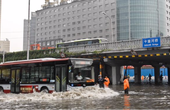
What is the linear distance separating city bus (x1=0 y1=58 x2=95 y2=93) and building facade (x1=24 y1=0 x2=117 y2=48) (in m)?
82.2

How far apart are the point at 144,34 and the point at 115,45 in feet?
216

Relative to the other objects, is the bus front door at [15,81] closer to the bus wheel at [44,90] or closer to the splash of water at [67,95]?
the bus wheel at [44,90]

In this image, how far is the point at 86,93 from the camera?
61.9 feet

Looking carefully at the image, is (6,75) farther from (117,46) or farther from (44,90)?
(117,46)

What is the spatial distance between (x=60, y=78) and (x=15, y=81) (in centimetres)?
533

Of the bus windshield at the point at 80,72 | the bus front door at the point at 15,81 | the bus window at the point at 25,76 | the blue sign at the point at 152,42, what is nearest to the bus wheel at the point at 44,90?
the bus window at the point at 25,76

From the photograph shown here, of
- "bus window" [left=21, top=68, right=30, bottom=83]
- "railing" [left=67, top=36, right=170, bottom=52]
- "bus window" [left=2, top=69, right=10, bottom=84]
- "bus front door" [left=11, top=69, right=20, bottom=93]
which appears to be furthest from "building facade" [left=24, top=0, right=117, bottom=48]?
"bus window" [left=21, top=68, right=30, bottom=83]

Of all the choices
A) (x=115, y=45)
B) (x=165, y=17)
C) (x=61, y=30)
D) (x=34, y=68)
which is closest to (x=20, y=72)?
(x=34, y=68)

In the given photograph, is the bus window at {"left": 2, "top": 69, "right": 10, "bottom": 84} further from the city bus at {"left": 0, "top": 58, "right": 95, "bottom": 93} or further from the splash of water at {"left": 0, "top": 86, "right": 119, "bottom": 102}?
the splash of water at {"left": 0, "top": 86, "right": 119, "bottom": 102}

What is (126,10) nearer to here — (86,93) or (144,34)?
(144,34)

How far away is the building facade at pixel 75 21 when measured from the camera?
105 metres

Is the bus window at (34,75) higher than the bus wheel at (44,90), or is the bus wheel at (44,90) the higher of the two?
the bus window at (34,75)

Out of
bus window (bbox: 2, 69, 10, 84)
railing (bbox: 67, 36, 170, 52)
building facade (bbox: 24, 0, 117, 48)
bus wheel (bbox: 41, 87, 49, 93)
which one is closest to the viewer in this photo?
bus wheel (bbox: 41, 87, 49, 93)

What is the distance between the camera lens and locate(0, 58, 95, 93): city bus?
1909cm
